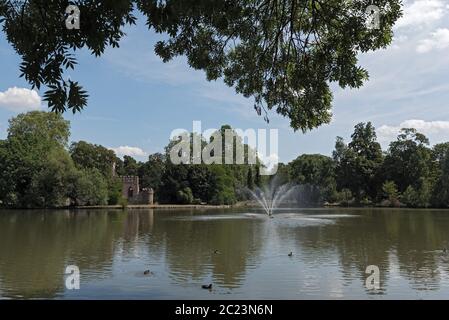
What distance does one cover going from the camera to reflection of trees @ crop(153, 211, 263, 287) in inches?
580

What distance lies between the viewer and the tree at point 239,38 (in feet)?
17.4

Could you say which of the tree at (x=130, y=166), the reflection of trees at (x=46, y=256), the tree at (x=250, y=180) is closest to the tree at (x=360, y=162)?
the tree at (x=250, y=180)

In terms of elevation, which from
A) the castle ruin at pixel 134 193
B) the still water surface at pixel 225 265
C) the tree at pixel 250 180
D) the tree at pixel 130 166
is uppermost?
the tree at pixel 130 166

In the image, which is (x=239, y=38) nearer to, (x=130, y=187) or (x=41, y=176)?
(x=41, y=176)

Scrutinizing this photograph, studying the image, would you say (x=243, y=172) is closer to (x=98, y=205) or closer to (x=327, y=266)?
(x=98, y=205)

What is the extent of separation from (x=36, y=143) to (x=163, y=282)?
2286 inches

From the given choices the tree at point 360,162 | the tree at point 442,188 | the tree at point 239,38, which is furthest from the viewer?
the tree at point 360,162

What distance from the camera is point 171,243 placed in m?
22.7

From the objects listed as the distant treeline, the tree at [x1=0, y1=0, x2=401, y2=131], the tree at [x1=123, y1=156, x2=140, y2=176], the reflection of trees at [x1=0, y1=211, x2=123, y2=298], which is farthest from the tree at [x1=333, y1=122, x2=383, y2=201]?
the tree at [x1=0, y1=0, x2=401, y2=131]

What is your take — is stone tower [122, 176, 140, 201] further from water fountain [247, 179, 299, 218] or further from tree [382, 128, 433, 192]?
tree [382, 128, 433, 192]

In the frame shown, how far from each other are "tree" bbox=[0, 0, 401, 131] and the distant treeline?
53357 mm

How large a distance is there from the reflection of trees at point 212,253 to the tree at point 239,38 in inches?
223

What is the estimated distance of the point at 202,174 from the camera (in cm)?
7662

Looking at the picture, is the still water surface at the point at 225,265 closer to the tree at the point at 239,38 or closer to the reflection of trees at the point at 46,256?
Result: the reflection of trees at the point at 46,256
